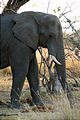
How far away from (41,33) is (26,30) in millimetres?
369

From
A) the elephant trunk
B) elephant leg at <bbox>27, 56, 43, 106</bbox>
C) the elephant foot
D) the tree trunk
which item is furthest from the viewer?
the tree trunk

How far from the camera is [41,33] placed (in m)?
7.49

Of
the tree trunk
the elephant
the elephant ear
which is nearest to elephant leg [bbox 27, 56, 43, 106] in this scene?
the elephant

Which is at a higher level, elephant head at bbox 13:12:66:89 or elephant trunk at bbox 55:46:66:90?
elephant head at bbox 13:12:66:89

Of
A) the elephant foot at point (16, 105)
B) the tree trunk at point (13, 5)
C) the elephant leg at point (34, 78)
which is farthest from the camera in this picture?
the tree trunk at point (13, 5)

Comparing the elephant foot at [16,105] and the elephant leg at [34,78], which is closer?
the elephant foot at [16,105]

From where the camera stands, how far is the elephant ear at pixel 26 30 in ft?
24.0

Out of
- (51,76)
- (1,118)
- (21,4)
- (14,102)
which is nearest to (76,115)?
(1,118)

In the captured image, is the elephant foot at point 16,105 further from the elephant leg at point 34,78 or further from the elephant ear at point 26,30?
the elephant ear at point 26,30

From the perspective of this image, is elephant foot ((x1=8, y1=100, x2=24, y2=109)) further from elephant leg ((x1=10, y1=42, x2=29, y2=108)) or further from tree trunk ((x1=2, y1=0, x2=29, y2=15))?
tree trunk ((x1=2, y1=0, x2=29, y2=15))

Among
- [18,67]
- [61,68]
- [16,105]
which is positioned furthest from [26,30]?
[16,105]

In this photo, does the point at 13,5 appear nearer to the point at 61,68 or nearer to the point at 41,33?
the point at 41,33


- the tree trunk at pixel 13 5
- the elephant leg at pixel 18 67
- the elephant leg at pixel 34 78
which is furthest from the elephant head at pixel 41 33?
the tree trunk at pixel 13 5

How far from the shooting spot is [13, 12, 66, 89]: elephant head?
731 centimetres
